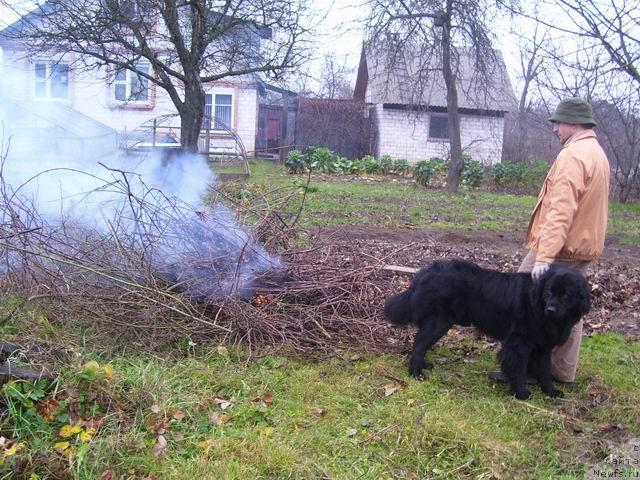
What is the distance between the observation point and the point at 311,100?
2506 cm

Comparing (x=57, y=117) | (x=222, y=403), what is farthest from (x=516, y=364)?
(x=57, y=117)

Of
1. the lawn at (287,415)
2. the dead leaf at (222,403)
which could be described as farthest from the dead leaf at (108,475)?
the dead leaf at (222,403)

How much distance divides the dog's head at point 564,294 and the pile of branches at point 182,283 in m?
1.65

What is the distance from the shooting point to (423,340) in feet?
14.8

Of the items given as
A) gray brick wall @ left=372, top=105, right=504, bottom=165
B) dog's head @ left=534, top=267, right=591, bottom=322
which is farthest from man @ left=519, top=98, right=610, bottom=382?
gray brick wall @ left=372, top=105, right=504, bottom=165

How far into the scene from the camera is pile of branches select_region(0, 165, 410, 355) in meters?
4.73

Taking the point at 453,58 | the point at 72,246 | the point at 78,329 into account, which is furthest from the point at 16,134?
the point at 453,58

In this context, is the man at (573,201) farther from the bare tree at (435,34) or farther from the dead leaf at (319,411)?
the bare tree at (435,34)

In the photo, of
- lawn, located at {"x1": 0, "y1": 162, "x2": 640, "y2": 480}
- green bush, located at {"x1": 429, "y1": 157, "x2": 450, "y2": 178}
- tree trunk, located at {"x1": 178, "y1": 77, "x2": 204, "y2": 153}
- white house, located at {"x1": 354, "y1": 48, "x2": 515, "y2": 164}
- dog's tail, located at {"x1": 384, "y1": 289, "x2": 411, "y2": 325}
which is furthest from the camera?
white house, located at {"x1": 354, "y1": 48, "x2": 515, "y2": 164}

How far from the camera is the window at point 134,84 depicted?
43.9 feet

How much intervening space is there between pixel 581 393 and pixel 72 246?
4.28 metres

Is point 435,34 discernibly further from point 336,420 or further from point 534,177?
point 336,420

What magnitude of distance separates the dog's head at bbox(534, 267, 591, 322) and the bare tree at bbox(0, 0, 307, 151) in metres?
9.42

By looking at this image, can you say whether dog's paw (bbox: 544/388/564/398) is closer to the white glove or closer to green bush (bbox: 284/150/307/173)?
the white glove
